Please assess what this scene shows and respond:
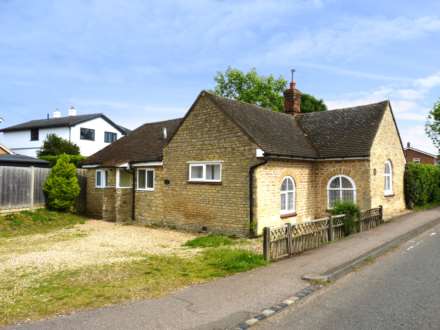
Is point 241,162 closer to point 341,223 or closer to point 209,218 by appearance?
point 209,218

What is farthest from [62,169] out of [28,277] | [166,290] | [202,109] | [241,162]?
Answer: [166,290]

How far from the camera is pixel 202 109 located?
639 inches

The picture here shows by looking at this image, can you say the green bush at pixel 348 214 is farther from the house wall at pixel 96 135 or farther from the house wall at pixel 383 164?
the house wall at pixel 96 135

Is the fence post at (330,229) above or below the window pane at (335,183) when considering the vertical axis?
below

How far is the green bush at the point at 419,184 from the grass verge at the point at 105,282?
16906mm

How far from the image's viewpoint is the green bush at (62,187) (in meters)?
20.0

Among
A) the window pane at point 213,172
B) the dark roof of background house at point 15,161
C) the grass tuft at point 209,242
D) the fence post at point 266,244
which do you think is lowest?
the grass tuft at point 209,242

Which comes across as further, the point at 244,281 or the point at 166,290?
the point at 244,281

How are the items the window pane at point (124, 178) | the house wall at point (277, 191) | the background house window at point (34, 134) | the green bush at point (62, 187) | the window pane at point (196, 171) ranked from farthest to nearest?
the background house window at point (34, 134)
the window pane at point (124, 178)
the green bush at point (62, 187)
the window pane at point (196, 171)
the house wall at point (277, 191)

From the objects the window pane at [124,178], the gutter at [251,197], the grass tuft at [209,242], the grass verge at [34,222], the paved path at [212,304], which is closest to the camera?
the paved path at [212,304]

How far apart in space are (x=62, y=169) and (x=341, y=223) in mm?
15708

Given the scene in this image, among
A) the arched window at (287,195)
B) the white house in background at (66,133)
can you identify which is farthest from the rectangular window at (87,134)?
the arched window at (287,195)

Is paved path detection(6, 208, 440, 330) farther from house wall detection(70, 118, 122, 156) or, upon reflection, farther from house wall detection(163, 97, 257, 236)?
house wall detection(70, 118, 122, 156)

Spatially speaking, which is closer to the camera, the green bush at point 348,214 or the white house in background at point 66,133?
the green bush at point 348,214
